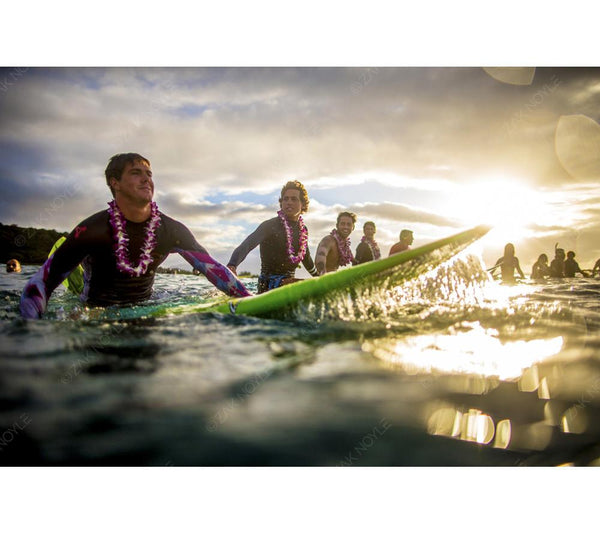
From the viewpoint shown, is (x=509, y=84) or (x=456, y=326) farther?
(x=509, y=84)

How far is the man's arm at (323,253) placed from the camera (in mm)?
6891

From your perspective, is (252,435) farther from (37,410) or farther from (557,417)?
(557,417)

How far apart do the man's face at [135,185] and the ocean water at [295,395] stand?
1302 mm

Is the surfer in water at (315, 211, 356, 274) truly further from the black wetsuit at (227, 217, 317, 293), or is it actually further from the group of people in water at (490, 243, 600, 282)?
the group of people in water at (490, 243, 600, 282)

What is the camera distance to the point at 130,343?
101 inches

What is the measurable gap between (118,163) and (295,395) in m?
2.95

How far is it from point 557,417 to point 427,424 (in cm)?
Result: 70

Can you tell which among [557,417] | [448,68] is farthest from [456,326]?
[448,68]

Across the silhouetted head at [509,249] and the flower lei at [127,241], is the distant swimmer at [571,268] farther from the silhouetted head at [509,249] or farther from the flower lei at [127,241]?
the flower lei at [127,241]

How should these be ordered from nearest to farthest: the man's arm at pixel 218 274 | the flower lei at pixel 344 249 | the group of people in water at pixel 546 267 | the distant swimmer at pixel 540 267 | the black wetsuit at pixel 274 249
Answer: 1. the man's arm at pixel 218 274
2. the black wetsuit at pixel 274 249
3. the flower lei at pixel 344 249
4. the group of people in water at pixel 546 267
5. the distant swimmer at pixel 540 267

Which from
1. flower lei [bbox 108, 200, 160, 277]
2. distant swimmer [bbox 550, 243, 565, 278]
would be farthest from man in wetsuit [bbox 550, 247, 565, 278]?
flower lei [bbox 108, 200, 160, 277]

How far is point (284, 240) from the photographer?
5.76 meters

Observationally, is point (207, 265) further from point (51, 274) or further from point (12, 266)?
point (12, 266)

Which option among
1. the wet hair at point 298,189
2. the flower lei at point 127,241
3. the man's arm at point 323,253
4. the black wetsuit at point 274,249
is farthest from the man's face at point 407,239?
the flower lei at point 127,241
